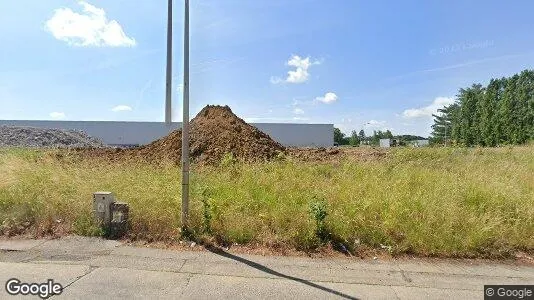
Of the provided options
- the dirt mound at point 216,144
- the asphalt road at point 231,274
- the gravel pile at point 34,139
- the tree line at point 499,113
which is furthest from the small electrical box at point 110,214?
the tree line at point 499,113

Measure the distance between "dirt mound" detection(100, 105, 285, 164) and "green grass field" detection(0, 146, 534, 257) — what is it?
5.64 metres

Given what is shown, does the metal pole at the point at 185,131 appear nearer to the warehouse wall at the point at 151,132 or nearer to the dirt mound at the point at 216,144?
the dirt mound at the point at 216,144

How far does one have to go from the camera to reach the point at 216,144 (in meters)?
14.4

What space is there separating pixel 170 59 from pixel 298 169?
488 centimetres

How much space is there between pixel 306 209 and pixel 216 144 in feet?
30.5

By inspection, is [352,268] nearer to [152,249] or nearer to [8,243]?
[152,249]

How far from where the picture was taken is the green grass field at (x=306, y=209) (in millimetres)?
5270

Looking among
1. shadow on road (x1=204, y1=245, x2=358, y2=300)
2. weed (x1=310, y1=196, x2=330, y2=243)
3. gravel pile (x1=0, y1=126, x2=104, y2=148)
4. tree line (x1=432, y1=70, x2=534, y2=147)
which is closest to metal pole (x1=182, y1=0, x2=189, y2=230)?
shadow on road (x1=204, y1=245, x2=358, y2=300)

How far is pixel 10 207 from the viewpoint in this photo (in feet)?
20.9

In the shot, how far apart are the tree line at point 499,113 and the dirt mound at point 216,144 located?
43357mm

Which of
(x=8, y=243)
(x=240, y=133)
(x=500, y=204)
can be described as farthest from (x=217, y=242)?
(x=240, y=133)

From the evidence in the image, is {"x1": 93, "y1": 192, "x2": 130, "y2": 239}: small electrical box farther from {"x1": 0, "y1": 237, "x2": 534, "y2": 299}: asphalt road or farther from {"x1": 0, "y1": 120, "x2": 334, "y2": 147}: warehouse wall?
{"x1": 0, "y1": 120, "x2": 334, "y2": 147}: warehouse wall

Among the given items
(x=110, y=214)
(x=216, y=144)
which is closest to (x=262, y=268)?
(x=110, y=214)

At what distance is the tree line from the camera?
56000 mm
